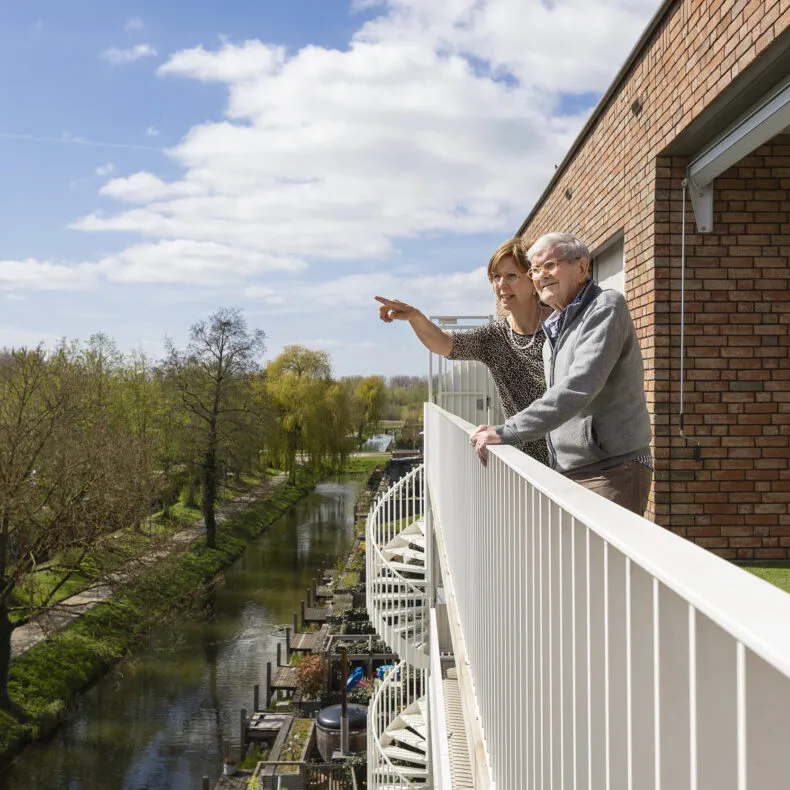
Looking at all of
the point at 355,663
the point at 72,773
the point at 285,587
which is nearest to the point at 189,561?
the point at 285,587

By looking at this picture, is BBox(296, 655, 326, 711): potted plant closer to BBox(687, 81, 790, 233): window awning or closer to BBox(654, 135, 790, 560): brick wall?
BBox(654, 135, 790, 560): brick wall

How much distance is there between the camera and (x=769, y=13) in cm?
395

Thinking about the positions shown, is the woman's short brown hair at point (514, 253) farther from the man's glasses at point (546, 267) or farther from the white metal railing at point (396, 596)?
the white metal railing at point (396, 596)

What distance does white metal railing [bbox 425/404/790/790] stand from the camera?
0.74 meters

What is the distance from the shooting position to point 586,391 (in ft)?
7.77

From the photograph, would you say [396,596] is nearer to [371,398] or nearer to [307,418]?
[307,418]

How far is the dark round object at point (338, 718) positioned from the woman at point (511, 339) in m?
15.7

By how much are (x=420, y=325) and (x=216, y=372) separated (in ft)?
114

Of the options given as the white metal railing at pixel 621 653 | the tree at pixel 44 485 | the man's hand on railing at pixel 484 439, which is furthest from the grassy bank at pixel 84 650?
the white metal railing at pixel 621 653

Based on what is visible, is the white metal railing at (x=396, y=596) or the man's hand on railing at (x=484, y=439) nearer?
the man's hand on railing at (x=484, y=439)

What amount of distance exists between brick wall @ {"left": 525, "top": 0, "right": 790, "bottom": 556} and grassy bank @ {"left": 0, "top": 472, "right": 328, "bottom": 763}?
16591mm

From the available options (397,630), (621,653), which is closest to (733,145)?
(621,653)

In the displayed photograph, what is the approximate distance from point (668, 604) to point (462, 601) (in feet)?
11.2

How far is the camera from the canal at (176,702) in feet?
57.0
